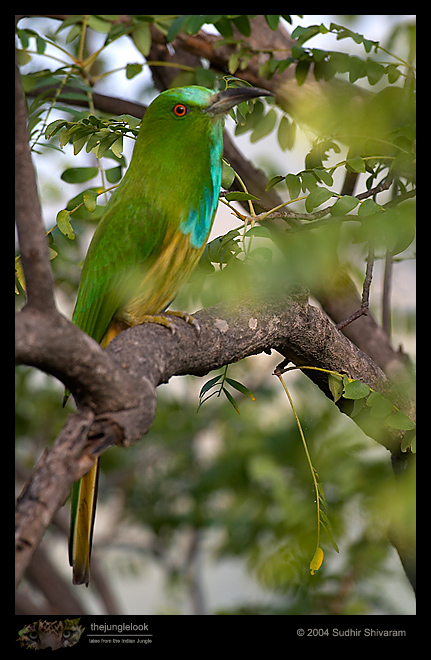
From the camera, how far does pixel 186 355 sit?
1.00 m

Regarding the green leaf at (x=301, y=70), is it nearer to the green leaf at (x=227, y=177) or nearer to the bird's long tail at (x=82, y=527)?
the green leaf at (x=227, y=177)

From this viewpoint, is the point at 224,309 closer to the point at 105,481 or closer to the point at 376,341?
the point at 376,341

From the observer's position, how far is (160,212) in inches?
47.3

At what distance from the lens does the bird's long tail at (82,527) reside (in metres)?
1.06

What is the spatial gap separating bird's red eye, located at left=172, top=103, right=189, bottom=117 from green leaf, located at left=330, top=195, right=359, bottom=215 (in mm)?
433

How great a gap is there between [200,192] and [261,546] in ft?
5.80

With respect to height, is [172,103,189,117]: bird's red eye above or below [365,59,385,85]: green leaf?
below

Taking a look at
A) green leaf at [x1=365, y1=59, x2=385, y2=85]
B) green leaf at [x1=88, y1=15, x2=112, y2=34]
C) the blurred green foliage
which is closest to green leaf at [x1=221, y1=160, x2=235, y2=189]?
the blurred green foliage

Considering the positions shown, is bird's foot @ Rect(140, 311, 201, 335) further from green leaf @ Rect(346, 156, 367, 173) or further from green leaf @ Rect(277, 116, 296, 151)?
green leaf @ Rect(277, 116, 296, 151)

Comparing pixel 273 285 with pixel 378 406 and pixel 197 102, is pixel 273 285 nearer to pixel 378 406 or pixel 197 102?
pixel 378 406

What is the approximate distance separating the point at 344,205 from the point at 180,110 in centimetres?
46

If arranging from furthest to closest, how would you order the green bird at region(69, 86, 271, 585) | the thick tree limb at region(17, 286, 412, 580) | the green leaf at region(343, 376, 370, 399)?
1. the green bird at region(69, 86, 271, 585)
2. the green leaf at region(343, 376, 370, 399)
3. the thick tree limb at region(17, 286, 412, 580)

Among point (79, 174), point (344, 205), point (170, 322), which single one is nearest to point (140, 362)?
point (170, 322)

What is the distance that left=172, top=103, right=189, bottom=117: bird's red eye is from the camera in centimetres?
122
